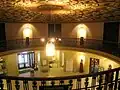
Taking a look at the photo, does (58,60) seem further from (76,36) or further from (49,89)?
(49,89)

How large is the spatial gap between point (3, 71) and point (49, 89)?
42.8 feet

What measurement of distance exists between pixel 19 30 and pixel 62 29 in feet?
13.6

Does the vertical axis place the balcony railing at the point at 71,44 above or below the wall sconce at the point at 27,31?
below

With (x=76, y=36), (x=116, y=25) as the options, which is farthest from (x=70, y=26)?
(x=116, y=25)

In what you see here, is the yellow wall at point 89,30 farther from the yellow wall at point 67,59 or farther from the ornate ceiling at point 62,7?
the ornate ceiling at point 62,7

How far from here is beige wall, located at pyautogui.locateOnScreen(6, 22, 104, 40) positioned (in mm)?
16766

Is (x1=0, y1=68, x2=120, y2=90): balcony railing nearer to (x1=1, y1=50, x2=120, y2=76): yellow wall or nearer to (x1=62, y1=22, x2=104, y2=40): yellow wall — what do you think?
(x1=1, y1=50, x2=120, y2=76): yellow wall

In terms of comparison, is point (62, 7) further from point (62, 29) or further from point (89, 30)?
point (62, 29)

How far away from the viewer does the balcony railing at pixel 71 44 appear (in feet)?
46.9

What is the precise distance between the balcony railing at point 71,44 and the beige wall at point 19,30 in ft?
2.82

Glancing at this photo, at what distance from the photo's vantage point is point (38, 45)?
51.4ft

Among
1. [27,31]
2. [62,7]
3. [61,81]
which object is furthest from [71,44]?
[61,81]

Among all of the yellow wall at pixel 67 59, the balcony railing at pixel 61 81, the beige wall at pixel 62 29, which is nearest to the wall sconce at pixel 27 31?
the beige wall at pixel 62 29

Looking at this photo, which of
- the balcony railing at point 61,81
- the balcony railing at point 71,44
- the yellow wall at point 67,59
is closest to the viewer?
the balcony railing at point 61,81
